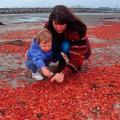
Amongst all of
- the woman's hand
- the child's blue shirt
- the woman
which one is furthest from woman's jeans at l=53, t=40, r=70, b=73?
the woman's hand

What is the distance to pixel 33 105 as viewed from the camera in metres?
7.25

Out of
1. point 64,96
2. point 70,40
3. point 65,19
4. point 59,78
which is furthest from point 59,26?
point 64,96

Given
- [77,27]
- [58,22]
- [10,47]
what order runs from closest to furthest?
[58,22] → [77,27] → [10,47]

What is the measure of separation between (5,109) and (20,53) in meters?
7.53

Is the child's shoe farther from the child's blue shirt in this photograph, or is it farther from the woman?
the woman

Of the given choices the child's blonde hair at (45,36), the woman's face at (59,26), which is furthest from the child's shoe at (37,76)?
the woman's face at (59,26)

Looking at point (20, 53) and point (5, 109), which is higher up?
point (5, 109)

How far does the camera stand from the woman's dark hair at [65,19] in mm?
7875

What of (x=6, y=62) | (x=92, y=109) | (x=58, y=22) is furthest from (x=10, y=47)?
(x=92, y=109)

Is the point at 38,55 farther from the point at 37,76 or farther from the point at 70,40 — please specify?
the point at 70,40

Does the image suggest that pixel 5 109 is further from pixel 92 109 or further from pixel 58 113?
pixel 92 109

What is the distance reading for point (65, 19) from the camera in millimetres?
7949

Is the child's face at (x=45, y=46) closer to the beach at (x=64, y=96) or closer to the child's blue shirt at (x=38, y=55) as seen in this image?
the child's blue shirt at (x=38, y=55)

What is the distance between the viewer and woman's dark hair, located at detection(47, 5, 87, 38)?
310 inches
